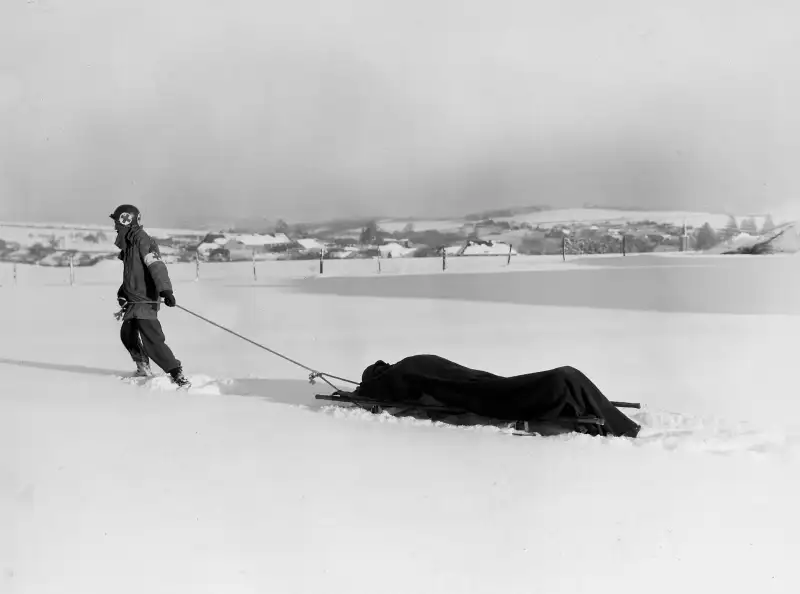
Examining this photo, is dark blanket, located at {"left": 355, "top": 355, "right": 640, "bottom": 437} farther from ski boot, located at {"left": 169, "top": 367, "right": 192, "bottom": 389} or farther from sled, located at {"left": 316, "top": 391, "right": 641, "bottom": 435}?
ski boot, located at {"left": 169, "top": 367, "right": 192, "bottom": 389}

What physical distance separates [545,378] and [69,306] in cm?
722

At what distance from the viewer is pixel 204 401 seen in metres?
3.79

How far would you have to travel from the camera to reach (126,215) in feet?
13.6

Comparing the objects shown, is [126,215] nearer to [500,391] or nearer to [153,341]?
[153,341]

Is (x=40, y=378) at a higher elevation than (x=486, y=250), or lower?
lower

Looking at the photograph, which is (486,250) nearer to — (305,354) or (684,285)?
(684,285)

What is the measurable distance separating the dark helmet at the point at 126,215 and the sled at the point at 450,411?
1680 mm

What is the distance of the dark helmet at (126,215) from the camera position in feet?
13.6

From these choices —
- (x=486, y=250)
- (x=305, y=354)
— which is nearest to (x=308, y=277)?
(x=486, y=250)

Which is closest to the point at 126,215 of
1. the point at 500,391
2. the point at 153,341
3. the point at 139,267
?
the point at 139,267

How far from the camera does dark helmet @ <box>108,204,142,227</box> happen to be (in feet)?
13.6

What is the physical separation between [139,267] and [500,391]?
241 centimetres

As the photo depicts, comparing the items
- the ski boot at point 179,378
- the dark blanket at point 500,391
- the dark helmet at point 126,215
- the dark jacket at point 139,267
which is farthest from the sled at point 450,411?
the dark helmet at point 126,215

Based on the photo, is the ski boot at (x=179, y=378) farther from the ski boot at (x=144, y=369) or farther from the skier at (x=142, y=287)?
the ski boot at (x=144, y=369)
